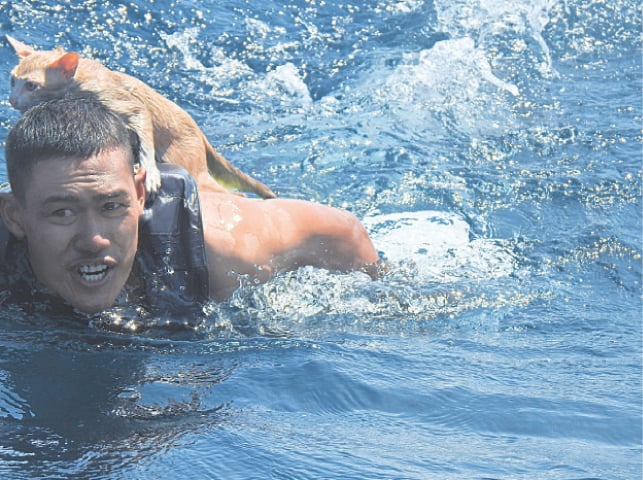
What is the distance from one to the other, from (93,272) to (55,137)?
0.49 m

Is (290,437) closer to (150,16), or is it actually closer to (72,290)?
(72,290)

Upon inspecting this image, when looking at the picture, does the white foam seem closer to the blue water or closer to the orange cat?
the blue water

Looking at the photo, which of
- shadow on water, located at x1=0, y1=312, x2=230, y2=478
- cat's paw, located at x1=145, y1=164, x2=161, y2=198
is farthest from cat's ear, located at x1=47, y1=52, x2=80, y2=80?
shadow on water, located at x1=0, y1=312, x2=230, y2=478

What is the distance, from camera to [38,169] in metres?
3.56

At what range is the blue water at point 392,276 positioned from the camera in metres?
3.22

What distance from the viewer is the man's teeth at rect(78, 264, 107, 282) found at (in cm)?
364

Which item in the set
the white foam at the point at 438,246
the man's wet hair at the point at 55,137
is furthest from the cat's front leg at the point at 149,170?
the white foam at the point at 438,246

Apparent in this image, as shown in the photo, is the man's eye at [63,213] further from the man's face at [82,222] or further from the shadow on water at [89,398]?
the shadow on water at [89,398]

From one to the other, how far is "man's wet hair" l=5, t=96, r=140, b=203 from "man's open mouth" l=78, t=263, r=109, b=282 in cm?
32

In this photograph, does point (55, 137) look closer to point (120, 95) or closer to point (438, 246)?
point (120, 95)

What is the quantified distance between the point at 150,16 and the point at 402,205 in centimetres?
371

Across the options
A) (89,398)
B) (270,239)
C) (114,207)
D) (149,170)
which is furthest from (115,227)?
(270,239)

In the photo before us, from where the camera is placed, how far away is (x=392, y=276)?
4.81 meters

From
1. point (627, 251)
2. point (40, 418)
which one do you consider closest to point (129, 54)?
point (627, 251)
